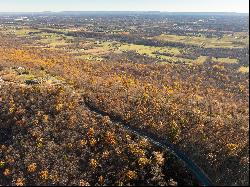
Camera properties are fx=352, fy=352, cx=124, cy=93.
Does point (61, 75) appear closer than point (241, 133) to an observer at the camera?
No

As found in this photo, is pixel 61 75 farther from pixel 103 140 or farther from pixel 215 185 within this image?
pixel 215 185

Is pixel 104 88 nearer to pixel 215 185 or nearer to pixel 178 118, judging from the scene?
pixel 178 118

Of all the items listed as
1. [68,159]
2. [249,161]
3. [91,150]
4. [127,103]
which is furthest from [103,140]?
[249,161]

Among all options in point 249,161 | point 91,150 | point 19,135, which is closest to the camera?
point 249,161

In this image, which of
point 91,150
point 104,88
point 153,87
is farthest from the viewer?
point 153,87

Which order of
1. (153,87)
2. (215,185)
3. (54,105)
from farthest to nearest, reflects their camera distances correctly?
(153,87) → (54,105) → (215,185)

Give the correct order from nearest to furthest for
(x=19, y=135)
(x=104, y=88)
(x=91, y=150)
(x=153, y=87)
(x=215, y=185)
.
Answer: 1. (x=215, y=185)
2. (x=91, y=150)
3. (x=19, y=135)
4. (x=104, y=88)
5. (x=153, y=87)

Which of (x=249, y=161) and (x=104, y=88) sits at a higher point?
(x=104, y=88)

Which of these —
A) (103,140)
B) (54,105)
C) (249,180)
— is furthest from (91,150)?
(249,180)

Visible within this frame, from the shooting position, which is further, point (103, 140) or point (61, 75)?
point (61, 75)
